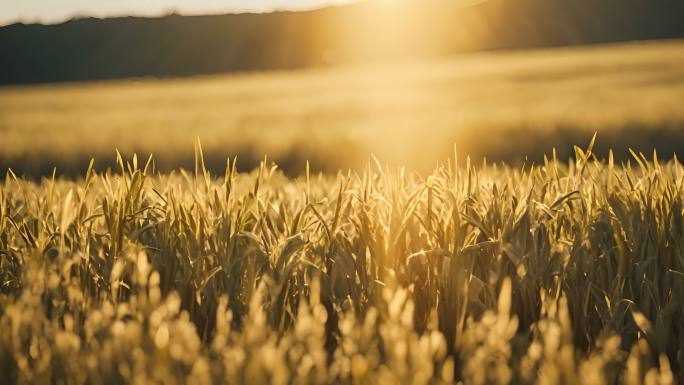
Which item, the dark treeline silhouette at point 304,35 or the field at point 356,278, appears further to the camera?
the dark treeline silhouette at point 304,35

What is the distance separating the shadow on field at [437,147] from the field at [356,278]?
6.90 meters

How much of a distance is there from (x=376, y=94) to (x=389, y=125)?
689 cm

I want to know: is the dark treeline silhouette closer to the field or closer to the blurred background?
the blurred background

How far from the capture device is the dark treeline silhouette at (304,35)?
1754 inches

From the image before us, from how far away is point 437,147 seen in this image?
8.70 m

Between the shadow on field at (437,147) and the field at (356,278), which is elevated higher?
the field at (356,278)

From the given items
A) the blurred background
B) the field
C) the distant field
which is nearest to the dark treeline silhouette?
the blurred background

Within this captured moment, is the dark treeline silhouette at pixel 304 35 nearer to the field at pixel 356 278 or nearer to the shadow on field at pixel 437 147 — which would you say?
the shadow on field at pixel 437 147

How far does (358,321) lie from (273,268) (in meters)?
0.22

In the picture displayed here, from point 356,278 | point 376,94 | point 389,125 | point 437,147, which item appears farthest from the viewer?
point 376,94

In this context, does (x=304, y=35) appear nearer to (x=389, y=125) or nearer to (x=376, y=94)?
(x=376, y=94)

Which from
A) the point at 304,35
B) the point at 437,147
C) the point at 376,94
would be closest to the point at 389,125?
the point at 437,147

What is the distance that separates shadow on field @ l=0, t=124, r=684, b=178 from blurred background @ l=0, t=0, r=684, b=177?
0.9 inches

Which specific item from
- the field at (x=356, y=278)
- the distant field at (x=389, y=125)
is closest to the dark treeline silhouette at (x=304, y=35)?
the distant field at (x=389, y=125)
